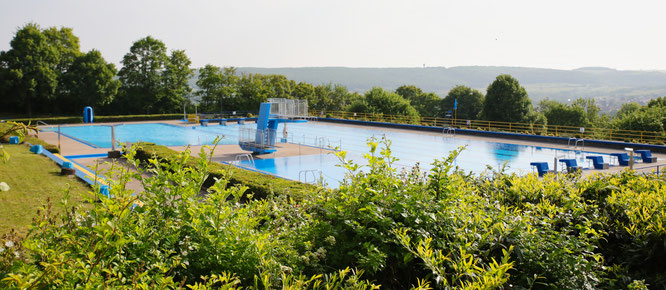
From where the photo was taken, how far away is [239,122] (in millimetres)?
38719

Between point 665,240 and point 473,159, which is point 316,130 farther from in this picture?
point 665,240

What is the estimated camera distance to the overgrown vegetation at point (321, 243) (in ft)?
6.16

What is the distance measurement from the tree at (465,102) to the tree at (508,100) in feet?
80.7

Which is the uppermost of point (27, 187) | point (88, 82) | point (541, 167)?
point (88, 82)

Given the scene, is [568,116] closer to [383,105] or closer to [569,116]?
[569,116]

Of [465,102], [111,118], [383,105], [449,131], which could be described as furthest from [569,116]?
[111,118]

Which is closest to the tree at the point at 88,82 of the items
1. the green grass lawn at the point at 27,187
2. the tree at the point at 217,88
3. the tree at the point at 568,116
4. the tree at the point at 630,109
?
the tree at the point at 217,88

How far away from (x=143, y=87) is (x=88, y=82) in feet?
16.9

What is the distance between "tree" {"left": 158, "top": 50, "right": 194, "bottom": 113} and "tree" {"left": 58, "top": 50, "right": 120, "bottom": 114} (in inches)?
191

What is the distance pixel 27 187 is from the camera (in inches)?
412

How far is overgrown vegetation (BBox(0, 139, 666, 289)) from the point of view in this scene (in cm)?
188

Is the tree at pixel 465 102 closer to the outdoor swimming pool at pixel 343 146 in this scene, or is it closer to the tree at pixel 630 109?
the tree at pixel 630 109

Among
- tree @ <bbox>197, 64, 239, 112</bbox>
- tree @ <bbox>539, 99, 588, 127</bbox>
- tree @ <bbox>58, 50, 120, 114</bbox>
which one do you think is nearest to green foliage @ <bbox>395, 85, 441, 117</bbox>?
tree @ <bbox>539, 99, 588, 127</bbox>

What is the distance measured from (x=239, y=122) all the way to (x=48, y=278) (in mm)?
37835
